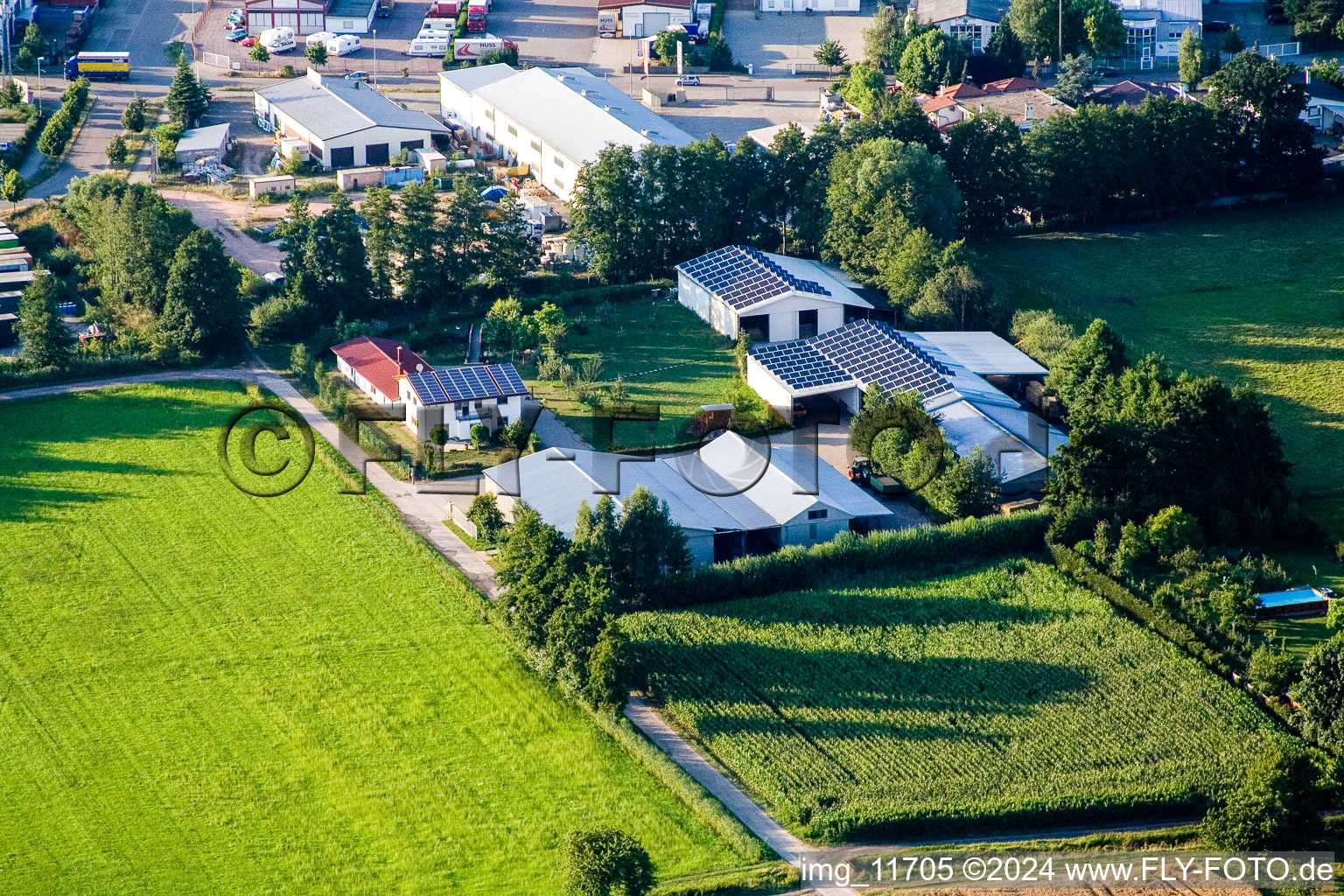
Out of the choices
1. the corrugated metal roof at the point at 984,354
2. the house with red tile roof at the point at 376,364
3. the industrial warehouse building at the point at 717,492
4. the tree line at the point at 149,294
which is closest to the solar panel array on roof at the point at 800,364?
the corrugated metal roof at the point at 984,354

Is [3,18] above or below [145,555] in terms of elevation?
above

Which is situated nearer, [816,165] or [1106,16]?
[816,165]

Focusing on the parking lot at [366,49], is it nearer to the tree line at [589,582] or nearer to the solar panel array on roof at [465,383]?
the solar panel array on roof at [465,383]

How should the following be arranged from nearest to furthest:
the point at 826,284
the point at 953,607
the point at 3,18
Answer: the point at 953,607, the point at 826,284, the point at 3,18

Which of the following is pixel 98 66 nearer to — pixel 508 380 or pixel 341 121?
pixel 341 121

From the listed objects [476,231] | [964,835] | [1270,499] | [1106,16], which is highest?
[1106,16]

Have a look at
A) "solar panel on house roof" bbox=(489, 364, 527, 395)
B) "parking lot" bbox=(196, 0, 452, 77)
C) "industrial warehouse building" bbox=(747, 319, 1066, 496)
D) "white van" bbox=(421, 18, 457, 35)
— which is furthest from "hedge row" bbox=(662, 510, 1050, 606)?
"white van" bbox=(421, 18, 457, 35)

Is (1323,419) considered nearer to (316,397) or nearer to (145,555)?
(316,397)

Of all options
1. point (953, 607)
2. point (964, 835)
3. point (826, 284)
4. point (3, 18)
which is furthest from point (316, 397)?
point (3, 18)
